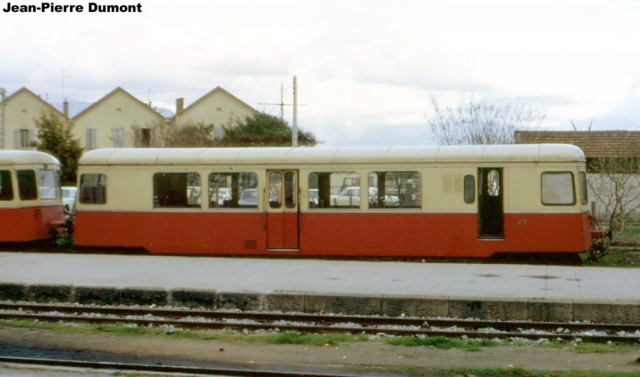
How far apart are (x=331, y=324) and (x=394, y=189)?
24.2 feet

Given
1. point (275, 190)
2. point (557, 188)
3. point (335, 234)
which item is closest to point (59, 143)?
point (275, 190)

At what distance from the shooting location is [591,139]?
37.0 metres

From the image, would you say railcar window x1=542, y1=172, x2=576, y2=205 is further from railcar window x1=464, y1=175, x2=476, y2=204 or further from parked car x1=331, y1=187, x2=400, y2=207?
parked car x1=331, y1=187, x2=400, y2=207

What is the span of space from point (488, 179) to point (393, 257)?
2826mm

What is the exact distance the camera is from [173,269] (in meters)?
16.8

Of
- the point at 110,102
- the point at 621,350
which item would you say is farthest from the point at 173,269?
the point at 110,102

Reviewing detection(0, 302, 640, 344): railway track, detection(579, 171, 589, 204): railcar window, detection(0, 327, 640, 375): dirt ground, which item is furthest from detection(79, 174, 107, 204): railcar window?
detection(579, 171, 589, 204): railcar window

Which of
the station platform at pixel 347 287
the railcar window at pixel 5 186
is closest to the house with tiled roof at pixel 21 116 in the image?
the railcar window at pixel 5 186

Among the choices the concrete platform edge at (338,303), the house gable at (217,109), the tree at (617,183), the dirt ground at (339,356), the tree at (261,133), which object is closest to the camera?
the dirt ground at (339,356)

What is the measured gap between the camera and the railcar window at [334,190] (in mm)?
19109

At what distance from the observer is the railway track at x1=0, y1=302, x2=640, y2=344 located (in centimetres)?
1087

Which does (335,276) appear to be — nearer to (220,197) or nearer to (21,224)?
(220,197)

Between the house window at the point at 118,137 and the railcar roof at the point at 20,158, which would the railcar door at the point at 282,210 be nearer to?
the railcar roof at the point at 20,158

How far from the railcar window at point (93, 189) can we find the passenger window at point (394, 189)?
255 inches
